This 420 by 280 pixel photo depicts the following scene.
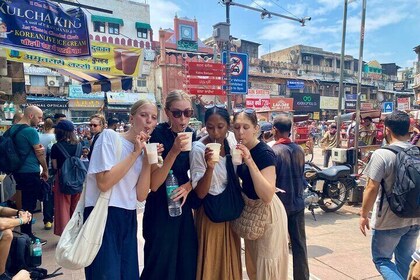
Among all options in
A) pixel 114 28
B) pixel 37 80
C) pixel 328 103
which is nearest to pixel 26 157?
pixel 37 80

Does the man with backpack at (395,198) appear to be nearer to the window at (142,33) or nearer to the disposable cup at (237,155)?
the disposable cup at (237,155)

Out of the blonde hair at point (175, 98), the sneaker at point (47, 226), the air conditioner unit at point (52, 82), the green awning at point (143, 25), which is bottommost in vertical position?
the sneaker at point (47, 226)

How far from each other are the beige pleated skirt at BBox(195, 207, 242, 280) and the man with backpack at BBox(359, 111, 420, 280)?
1316 mm

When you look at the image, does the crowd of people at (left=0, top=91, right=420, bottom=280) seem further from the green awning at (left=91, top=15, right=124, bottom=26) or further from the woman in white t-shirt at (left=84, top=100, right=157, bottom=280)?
the green awning at (left=91, top=15, right=124, bottom=26)

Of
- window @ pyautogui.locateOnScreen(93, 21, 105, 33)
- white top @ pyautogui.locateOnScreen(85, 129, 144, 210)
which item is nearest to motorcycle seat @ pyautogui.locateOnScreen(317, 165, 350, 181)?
white top @ pyautogui.locateOnScreen(85, 129, 144, 210)

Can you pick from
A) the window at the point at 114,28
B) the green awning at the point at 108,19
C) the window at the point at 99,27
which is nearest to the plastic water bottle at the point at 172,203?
the green awning at the point at 108,19

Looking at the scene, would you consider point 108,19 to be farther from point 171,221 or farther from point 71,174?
point 171,221

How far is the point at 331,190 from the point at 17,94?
602cm

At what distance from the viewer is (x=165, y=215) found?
2014 mm

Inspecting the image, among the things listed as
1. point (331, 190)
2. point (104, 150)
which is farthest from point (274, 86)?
point (104, 150)

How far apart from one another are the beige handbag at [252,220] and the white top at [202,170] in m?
0.26

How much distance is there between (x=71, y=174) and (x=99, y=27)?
30.1m

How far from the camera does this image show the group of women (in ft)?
5.98

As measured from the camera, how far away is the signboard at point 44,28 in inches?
154
